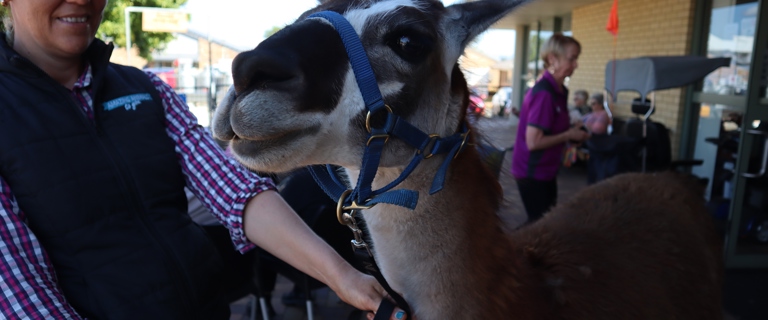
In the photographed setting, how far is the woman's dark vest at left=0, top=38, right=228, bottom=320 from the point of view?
136 cm

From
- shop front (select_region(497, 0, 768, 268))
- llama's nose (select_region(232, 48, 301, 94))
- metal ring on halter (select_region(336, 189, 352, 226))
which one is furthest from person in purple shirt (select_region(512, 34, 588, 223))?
llama's nose (select_region(232, 48, 301, 94))

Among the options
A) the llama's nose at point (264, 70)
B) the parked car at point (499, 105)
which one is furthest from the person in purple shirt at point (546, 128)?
the llama's nose at point (264, 70)

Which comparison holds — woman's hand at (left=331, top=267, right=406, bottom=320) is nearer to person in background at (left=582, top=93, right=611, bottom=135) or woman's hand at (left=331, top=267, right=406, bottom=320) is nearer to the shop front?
the shop front

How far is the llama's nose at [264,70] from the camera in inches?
45.2

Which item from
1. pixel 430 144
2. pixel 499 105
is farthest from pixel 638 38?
pixel 430 144

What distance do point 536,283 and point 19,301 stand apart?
1.45 m

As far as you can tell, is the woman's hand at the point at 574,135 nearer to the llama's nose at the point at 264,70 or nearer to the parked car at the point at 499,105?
the parked car at the point at 499,105

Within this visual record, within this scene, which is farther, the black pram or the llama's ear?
the black pram

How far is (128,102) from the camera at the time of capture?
1.64 m

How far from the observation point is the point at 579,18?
11914 mm

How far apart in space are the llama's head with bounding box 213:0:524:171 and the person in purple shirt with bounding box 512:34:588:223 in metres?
2.27

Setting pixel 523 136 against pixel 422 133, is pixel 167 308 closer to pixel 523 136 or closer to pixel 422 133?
pixel 422 133

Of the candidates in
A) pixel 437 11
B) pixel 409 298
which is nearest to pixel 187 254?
pixel 409 298

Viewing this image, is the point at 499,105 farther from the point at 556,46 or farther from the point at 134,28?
the point at 134,28
